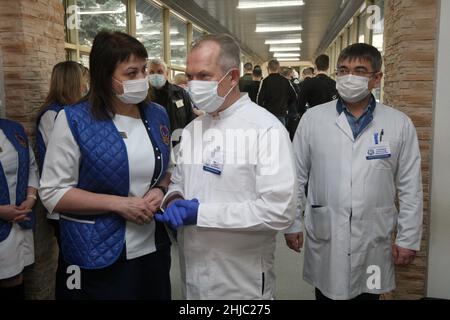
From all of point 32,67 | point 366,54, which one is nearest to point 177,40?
point 32,67

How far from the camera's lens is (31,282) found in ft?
8.67

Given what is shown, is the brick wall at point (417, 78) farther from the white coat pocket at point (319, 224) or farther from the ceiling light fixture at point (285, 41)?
the ceiling light fixture at point (285, 41)

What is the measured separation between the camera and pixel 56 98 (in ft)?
8.49

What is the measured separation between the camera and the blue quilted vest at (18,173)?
209 centimetres

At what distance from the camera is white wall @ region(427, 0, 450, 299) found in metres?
2.24

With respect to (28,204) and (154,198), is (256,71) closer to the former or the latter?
(28,204)

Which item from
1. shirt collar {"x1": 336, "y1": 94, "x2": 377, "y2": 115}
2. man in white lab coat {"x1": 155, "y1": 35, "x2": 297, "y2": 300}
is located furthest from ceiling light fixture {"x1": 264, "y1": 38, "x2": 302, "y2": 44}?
man in white lab coat {"x1": 155, "y1": 35, "x2": 297, "y2": 300}

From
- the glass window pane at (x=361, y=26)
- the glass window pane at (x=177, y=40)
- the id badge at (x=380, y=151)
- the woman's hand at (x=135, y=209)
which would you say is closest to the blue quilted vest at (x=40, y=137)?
the woman's hand at (x=135, y=209)

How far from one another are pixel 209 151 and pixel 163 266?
636mm

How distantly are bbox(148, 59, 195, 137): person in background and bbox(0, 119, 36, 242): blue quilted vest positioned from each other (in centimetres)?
142

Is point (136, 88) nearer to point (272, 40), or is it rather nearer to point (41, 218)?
point (41, 218)

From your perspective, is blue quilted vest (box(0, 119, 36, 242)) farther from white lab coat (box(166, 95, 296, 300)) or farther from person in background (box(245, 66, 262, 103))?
person in background (box(245, 66, 262, 103))

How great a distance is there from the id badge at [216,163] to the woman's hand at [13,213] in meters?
1.24
